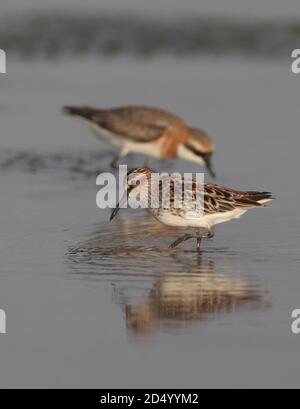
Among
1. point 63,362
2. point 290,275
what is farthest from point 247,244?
point 63,362

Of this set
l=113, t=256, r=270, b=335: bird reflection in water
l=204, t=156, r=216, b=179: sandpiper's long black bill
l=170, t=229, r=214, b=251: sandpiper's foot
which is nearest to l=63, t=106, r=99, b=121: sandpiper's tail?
l=204, t=156, r=216, b=179: sandpiper's long black bill

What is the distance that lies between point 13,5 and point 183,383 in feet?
57.2

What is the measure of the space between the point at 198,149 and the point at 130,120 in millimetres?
1312

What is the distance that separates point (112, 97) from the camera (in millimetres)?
19797

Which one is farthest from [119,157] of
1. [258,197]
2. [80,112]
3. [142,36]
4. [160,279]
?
[142,36]

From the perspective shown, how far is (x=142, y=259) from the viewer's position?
11.7 m

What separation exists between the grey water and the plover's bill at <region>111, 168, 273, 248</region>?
9.2 inches

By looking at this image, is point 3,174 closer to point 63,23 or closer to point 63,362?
point 63,362

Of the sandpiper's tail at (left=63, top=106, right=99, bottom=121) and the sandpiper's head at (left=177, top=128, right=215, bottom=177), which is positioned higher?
the sandpiper's tail at (left=63, top=106, right=99, bottom=121)

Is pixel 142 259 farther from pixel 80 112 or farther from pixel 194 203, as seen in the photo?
pixel 80 112

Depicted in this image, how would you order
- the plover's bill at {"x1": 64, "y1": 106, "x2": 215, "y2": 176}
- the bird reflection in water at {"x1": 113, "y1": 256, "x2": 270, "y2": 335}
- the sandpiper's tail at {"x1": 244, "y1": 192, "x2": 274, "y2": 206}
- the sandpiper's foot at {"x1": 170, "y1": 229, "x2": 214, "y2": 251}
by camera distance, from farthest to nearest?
the plover's bill at {"x1": 64, "y1": 106, "x2": 215, "y2": 176}, the sandpiper's tail at {"x1": 244, "y1": 192, "x2": 274, "y2": 206}, the sandpiper's foot at {"x1": 170, "y1": 229, "x2": 214, "y2": 251}, the bird reflection in water at {"x1": 113, "y1": 256, "x2": 270, "y2": 335}

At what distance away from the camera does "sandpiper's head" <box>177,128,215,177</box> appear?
1609 cm

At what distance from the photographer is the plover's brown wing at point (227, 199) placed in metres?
12.3

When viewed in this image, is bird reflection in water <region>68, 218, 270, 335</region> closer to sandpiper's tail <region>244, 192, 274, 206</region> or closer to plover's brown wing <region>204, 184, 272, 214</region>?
plover's brown wing <region>204, 184, 272, 214</region>
